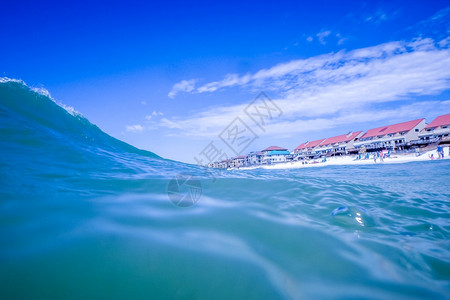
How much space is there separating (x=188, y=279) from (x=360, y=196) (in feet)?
14.7

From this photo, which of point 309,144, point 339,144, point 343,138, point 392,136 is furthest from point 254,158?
point 392,136

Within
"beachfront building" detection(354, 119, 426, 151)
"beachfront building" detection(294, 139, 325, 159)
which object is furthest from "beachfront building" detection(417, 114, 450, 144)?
"beachfront building" detection(294, 139, 325, 159)

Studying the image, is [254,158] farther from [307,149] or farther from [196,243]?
[196,243]

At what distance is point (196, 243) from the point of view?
1.88 m

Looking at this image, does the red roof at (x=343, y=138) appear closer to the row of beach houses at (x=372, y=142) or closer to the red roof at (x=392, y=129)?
the row of beach houses at (x=372, y=142)

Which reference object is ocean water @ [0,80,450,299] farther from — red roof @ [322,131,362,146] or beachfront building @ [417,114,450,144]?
red roof @ [322,131,362,146]

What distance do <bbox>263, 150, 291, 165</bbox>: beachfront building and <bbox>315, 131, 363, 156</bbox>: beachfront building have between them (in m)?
11.9

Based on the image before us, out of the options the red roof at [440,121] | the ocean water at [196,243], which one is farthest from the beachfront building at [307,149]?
the ocean water at [196,243]

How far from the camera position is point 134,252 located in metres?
1.63

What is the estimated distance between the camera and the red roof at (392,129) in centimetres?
5241

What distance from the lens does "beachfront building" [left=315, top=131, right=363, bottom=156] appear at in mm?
65375

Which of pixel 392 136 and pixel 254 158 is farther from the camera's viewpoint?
pixel 254 158

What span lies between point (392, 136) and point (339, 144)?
15.3 meters

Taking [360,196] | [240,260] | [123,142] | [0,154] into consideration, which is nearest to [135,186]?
[0,154]
